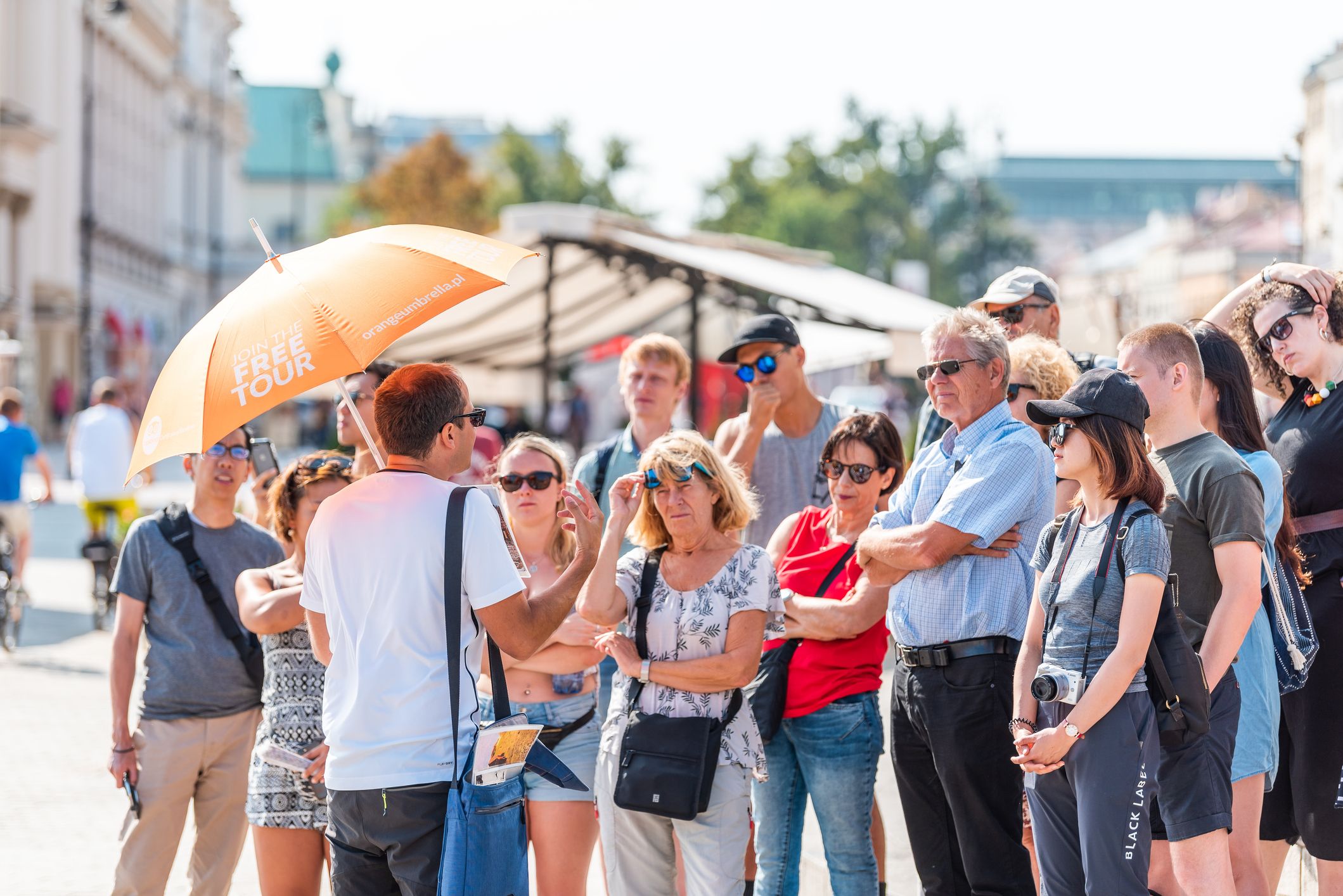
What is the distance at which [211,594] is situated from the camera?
18.0ft

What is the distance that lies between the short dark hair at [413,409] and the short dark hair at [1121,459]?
170 cm

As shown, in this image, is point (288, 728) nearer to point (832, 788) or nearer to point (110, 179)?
point (832, 788)

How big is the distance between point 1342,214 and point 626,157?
1013 inches

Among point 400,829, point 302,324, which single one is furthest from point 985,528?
point 302,324

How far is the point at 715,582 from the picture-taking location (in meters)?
4.84

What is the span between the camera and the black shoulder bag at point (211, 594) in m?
5.50

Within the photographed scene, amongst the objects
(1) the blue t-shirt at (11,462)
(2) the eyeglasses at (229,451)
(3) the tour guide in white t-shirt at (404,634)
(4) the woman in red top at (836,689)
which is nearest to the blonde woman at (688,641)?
(4) the woman in red top at (836,689)

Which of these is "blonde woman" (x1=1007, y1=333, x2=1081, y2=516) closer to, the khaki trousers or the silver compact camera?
the silver compact camera

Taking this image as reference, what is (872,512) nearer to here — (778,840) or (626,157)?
(778,840)

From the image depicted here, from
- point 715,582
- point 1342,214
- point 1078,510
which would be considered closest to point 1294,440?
point 1078,510

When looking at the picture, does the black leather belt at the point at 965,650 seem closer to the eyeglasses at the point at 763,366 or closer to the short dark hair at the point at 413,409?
the short dark hair at the point at 413,409

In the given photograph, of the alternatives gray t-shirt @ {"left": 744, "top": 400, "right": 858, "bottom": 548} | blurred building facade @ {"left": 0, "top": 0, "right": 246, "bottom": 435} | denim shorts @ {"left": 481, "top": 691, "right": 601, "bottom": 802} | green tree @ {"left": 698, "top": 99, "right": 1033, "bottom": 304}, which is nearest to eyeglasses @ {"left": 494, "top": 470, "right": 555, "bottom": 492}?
denim shorts @ {"left": 481, "top": 691, "right": 601, "bottom": 802}

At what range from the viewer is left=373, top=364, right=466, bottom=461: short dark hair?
3955mm

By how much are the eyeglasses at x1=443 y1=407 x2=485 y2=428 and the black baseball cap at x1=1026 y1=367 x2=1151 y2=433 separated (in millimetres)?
1456
